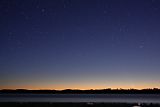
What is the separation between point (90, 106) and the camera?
171ft

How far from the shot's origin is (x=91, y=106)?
5178cm

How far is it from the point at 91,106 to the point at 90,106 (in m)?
0.50

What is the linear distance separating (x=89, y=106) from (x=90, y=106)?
0.22 metres

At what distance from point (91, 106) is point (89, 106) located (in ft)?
2.31

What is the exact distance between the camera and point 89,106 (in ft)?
172
